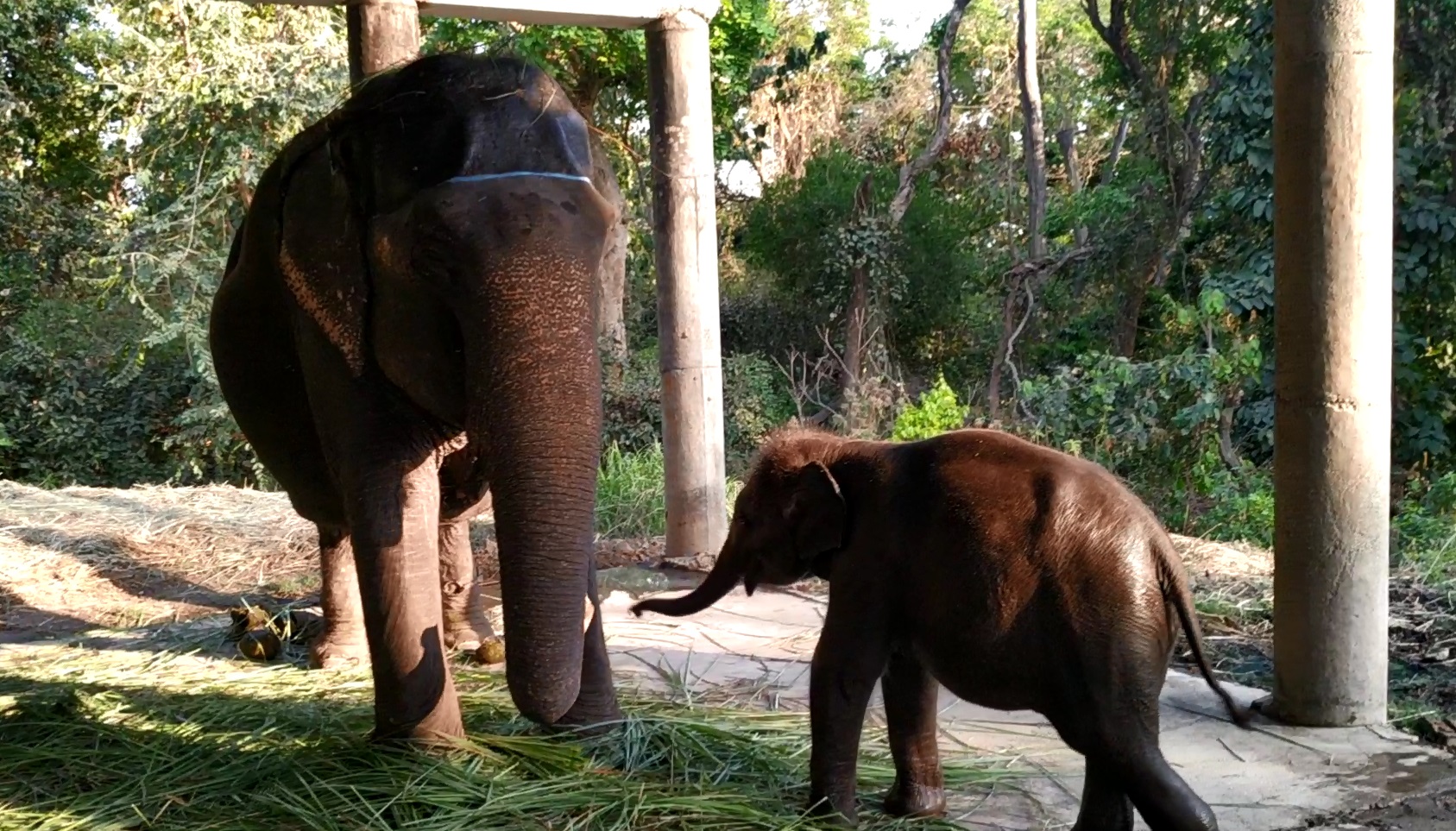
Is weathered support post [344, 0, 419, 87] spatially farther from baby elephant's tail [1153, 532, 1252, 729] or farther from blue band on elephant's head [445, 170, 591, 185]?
baby elephant's tail [1153, 532, 1252, 729]

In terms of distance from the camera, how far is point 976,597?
2.91m

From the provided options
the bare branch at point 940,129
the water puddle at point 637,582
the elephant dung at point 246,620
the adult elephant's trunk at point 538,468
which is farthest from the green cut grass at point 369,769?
the bare branch at point 940,129

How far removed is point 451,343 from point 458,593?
90.7 inches

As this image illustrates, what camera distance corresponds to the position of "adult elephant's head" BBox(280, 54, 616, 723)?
9.09 ft

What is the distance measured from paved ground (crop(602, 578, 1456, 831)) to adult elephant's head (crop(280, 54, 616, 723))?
1323 mm

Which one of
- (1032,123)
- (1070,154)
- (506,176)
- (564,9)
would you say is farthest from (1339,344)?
(1070,154)

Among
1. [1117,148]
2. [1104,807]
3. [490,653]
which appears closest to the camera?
[1104,807]

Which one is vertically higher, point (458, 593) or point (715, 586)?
point (715, 586)

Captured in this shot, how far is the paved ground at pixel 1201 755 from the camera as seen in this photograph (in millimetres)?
3270

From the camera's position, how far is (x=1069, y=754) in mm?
3807

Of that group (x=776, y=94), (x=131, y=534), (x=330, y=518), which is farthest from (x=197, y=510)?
(x=776, y=94)

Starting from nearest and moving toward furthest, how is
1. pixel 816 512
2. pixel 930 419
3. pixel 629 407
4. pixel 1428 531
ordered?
pixel 816 512 < pixel 1428 531 < pixel 930 419 < pixel 629 407

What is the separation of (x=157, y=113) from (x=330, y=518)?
9917 millimetres

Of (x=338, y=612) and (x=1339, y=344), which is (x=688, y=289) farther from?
(x=1339, y=344)
